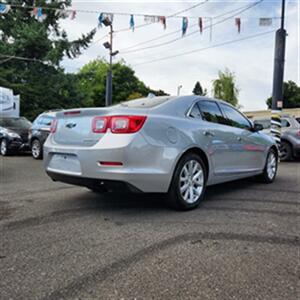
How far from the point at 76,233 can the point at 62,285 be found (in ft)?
3.26

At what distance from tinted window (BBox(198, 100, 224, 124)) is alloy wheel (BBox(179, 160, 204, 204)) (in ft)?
2.43

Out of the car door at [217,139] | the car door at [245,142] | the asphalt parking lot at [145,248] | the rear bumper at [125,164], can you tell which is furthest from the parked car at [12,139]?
the car door at [217,139]

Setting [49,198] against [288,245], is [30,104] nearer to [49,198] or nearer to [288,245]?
[49,198]

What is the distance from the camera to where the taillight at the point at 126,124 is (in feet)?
11.3

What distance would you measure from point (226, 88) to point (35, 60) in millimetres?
24031

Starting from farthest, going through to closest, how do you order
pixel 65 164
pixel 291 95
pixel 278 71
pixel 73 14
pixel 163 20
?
pixel 291 95
pixel 73 14
pixel 163 20
pixel 278 71
pixel 65 164

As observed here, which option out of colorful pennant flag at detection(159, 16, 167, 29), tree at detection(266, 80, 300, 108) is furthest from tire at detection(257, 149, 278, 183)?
tree at detection(266, 80, 300, 108)

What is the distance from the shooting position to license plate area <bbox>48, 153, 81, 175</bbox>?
3669 millimetres

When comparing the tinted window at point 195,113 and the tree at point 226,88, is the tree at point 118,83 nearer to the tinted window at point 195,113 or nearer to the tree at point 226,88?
the tree at point 226,88

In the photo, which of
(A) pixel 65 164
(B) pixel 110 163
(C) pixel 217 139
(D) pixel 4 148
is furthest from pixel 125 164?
(D) pixel 4 148

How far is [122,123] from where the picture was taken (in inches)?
136

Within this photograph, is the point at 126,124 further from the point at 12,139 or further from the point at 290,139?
the point at 12,139

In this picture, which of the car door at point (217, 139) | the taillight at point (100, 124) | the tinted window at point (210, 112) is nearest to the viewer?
the taillight at point (100, 124)

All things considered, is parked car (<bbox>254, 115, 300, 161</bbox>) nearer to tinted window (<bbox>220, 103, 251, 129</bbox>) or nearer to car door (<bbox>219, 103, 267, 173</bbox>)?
car door (<bbox>219, 103, 267, 173</bbox>)
